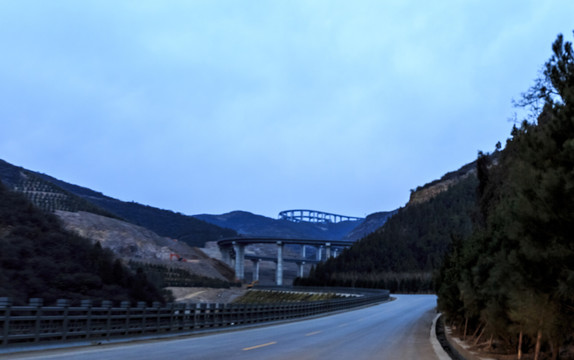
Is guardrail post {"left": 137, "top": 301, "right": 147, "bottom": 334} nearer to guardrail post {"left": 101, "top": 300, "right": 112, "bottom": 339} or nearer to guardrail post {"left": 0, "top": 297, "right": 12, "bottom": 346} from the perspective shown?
guardrail post {"left": 101, "top": 300, "right": 112, "bottom": 339}

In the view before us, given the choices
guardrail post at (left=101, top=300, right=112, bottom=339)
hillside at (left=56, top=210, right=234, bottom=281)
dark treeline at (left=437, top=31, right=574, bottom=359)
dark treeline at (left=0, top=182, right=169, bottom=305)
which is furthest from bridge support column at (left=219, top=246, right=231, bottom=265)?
dark treeline at (left=437, top=31, right=574, bottom=359)

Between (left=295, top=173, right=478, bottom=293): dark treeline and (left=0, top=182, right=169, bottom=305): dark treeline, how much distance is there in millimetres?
88789

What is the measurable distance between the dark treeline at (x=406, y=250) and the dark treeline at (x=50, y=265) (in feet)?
291

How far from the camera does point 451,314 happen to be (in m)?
21.8

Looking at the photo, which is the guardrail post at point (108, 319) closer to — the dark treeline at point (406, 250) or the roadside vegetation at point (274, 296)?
the roadside vegetation at point (274, 296)

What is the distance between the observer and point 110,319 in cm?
1662

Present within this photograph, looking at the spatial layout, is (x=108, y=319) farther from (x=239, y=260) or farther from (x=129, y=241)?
(x=239, y=260)

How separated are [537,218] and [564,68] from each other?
327 centimetres

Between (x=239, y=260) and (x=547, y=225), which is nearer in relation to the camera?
(x=547, y=225)

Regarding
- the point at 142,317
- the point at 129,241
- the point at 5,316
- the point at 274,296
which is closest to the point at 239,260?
the point at 129,241

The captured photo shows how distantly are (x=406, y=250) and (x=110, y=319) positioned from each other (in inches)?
5587

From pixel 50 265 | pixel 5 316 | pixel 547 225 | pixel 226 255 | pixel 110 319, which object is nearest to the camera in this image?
pixel 547 225

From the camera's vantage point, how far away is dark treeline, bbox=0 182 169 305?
28.2 metres

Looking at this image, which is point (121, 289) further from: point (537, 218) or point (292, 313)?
point (537, 218)
